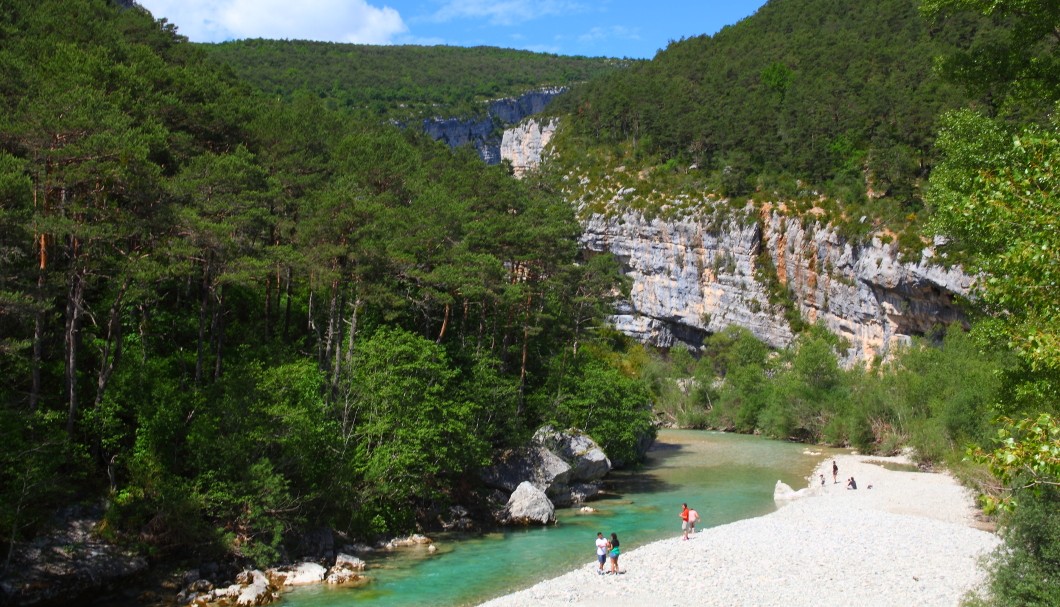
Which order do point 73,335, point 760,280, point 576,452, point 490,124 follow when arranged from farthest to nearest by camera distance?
point 490,124
point 760,280
point 576,452
point 73,335

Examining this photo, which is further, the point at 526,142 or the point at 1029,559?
the point at 526,142

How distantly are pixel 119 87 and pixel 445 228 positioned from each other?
1324cm

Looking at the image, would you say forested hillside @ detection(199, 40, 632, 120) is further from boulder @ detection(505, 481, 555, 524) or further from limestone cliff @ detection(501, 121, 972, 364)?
boulder @ detection(505, 481, 555, 524)

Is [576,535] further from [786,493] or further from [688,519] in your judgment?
[786,493]

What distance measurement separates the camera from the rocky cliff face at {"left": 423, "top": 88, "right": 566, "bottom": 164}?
5202 inches

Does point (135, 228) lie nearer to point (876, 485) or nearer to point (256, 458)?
point (256, 458)

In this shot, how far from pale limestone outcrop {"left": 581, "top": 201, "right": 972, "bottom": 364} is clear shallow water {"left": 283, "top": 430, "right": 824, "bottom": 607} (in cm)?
2933

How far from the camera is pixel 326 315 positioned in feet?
111

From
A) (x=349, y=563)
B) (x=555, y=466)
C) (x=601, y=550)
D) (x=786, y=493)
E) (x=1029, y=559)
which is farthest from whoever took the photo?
(x=786, y=493)

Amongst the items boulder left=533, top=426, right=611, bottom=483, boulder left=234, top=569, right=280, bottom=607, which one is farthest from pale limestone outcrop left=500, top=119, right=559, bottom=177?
boulder left=234, top=569, right=280, bottom=607

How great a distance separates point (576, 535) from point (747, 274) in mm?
62155

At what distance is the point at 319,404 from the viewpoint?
24172 mm

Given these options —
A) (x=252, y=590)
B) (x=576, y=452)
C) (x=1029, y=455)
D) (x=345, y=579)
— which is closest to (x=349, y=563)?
(x=345, y=579)

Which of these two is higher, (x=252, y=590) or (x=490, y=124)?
(x=490, y=124)
